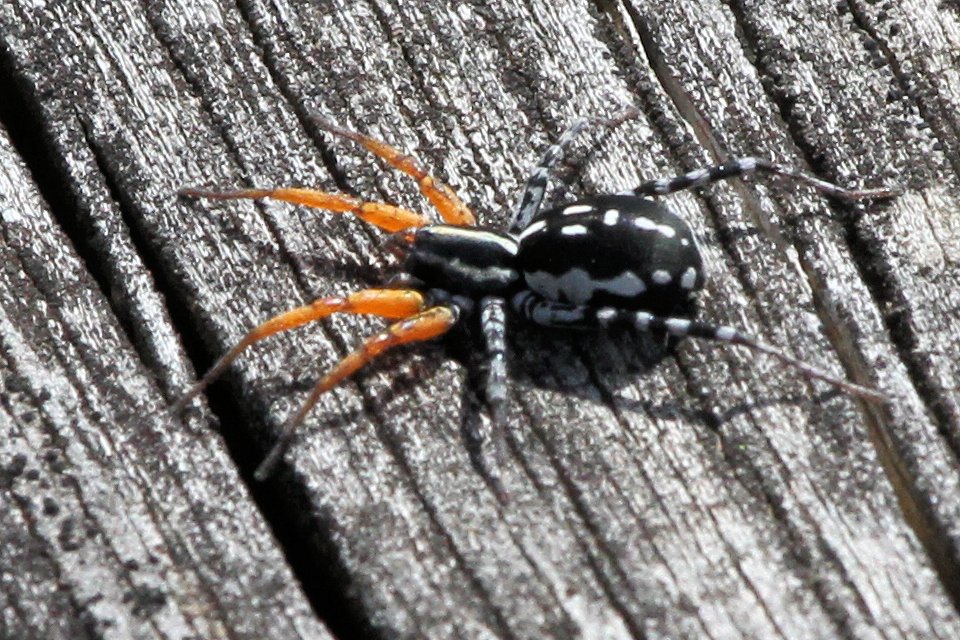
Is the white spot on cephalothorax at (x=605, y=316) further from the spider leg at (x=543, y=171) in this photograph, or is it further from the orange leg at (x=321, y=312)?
the orange leg at (x=321, y=312)

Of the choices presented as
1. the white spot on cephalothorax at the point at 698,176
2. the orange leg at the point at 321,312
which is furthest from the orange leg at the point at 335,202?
the white spot on cephalothorax at the point at 698,176

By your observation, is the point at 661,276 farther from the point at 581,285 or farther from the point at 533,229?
the point at 533,229

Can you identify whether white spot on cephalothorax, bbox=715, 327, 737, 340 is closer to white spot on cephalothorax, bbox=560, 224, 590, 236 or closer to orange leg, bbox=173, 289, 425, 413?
white spot on cephalothorax, bbox=560, 224, 590, 236

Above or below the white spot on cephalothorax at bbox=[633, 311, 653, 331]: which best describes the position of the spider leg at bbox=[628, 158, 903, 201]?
above

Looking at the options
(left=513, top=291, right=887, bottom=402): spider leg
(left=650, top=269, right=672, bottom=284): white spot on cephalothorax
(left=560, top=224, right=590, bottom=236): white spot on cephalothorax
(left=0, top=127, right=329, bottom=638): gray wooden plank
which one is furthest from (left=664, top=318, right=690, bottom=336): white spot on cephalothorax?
(left=0, top=127, right=329, bottom=638): gray wooden plank

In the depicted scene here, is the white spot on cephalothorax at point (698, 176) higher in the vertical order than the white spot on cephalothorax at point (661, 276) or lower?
higher
